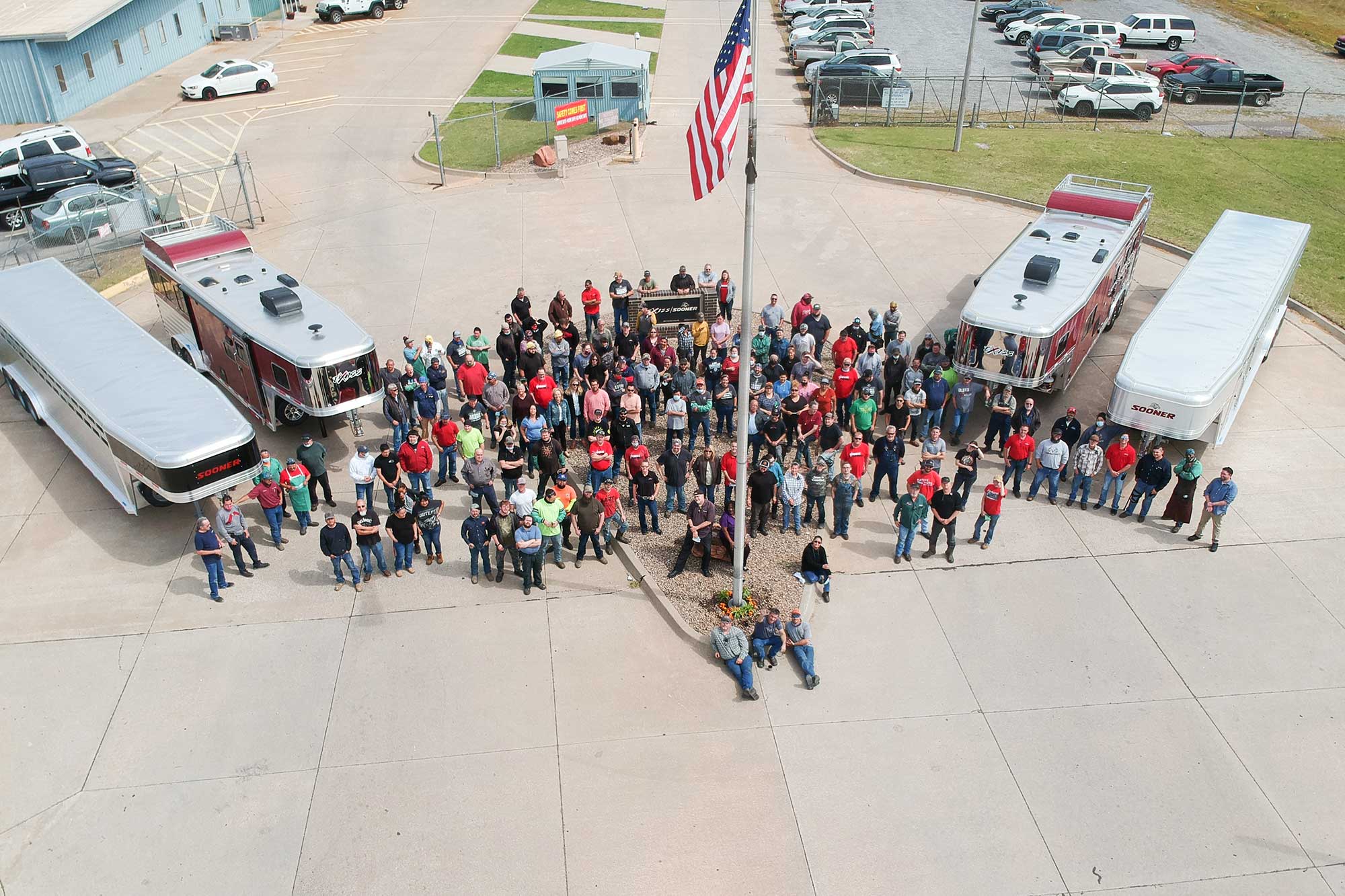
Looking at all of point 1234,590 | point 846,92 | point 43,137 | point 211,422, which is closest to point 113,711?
point 211,422

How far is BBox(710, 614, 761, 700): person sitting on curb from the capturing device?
12.4 meters

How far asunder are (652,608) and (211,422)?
24.7 feet

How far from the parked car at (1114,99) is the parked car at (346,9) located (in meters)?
36.6

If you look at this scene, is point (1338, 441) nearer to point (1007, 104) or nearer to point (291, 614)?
point (291, 614)

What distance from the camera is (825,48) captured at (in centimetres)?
4431

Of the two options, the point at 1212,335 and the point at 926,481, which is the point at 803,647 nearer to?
the point at 926,481

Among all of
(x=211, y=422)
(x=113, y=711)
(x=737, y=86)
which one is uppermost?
(x=737, y=86)

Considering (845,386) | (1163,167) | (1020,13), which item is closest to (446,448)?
(845,386)

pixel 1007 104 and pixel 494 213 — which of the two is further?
pixel 1007 104

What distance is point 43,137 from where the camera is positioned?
1164 inches

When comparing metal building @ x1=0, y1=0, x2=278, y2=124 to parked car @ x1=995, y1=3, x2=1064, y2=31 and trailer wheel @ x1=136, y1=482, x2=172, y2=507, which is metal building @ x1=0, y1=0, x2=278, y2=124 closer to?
trailer wheel @ x1=136, y1=482, x2=172, y2=507

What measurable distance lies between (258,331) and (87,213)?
1207cm

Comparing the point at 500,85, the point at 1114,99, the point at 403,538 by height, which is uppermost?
the point at 1114,99

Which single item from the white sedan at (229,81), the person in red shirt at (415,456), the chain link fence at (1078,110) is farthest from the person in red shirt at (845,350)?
the white sedan at (229,81)
